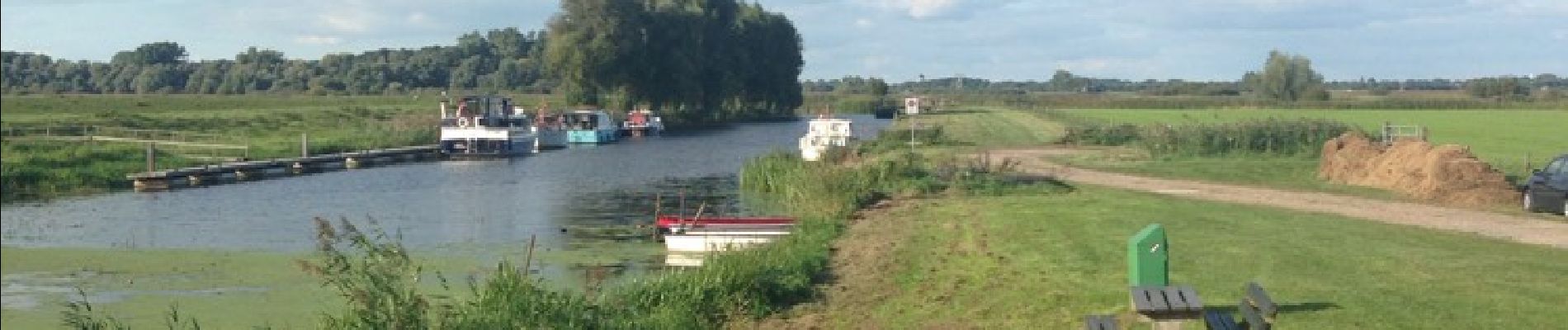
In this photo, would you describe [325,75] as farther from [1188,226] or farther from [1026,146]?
[1188,226]

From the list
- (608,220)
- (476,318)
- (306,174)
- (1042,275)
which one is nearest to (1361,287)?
(1042,275)

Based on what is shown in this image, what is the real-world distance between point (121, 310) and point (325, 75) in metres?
129

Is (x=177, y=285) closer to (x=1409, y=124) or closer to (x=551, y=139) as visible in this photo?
(x=551, y=139)

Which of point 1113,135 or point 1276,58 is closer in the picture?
point 1113,135

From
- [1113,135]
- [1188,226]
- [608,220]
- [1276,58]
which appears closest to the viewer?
[1188,226]

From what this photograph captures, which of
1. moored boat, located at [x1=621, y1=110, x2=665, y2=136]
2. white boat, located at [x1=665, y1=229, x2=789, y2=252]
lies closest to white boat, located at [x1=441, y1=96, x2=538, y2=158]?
moored boat, located at [x1=621, y1=110, x2=665, y2=136]

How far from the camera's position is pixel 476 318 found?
14164mm

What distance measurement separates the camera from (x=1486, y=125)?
75.1 meters

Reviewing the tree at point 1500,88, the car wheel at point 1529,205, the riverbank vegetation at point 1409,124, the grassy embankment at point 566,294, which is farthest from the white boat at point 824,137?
the tree at point 1500,88

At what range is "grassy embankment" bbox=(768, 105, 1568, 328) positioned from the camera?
15.2 m

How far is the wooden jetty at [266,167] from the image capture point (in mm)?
50688

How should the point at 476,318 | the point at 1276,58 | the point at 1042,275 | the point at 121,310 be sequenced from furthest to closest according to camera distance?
1. the point at 1276,58
2. the point at 121,310
3. the point at 1042,275
4. the point at 476,318

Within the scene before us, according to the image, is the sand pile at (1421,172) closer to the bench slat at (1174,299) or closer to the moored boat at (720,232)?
the moored boat at (720,232)

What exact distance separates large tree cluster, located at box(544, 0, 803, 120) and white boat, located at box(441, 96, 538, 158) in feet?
58.8
